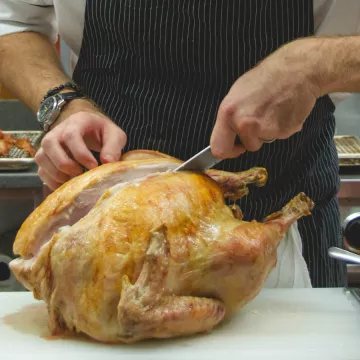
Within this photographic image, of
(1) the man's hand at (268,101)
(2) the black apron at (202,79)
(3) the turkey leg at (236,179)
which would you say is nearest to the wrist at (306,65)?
(1) the man's hand at (268,101)

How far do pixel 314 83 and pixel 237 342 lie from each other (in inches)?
18.8

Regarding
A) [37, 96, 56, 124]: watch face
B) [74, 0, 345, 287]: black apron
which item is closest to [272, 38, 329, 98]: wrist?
[74, 0, 345, 287]: black apron

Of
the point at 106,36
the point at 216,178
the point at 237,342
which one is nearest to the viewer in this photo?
the point at 237,342

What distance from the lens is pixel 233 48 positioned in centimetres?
162

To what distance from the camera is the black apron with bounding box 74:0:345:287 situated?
1610 millimetres

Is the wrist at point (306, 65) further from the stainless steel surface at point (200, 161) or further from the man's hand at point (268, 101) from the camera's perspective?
the stainless steel surface at point (200, 161)

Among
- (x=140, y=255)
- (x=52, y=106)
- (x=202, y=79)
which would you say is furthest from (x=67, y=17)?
(x=140, y=255)

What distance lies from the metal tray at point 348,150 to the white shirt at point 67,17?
3.18 feet

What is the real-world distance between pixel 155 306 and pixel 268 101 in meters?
0.41

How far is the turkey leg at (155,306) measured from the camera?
42.1 inches

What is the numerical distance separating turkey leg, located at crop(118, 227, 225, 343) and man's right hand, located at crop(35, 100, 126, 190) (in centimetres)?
34

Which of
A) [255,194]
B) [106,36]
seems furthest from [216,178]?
[106,36]

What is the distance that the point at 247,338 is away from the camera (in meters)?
1.16

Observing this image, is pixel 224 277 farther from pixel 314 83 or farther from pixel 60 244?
pixel 314 83
